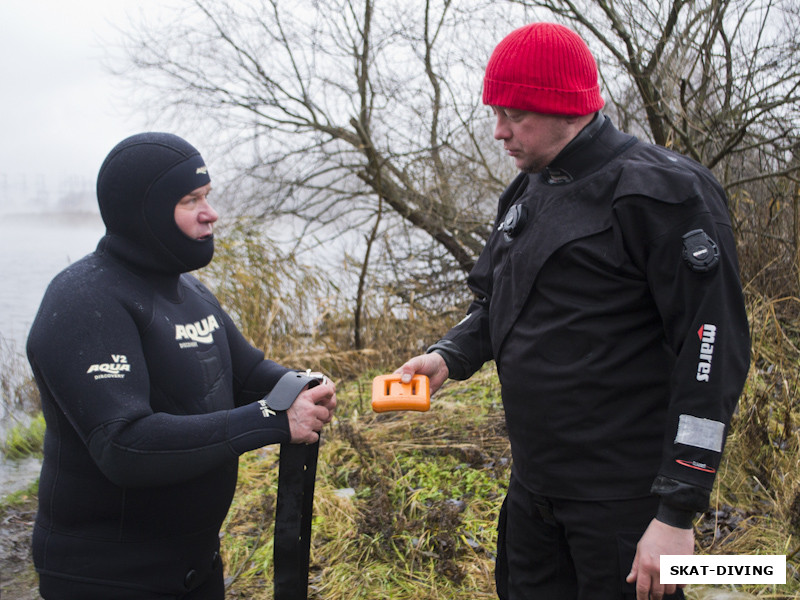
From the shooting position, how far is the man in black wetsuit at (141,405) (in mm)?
1918

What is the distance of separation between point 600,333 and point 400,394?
28.6 inches

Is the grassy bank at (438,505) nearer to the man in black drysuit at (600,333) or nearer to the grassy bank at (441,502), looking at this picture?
the grassy bank at (441,502)

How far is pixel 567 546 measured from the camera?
2109mm

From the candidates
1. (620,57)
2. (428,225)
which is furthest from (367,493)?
(428,225)

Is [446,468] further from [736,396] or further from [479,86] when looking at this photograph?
[479,86]

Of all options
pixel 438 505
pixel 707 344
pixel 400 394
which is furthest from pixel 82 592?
pixel 438 505

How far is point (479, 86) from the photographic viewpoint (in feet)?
28.1

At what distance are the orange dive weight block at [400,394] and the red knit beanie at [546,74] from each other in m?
0.93

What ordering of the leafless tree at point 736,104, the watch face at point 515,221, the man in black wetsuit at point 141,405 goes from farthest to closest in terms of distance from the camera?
the leafless tree at point 736,104 < the watch face at point 515,221 < the man in black wetsuit at point 141,405

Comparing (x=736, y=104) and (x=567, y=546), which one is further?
(x=736, y=104)

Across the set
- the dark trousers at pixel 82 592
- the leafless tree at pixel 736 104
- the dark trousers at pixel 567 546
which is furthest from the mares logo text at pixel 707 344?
the leafless tree at pixel 736 104

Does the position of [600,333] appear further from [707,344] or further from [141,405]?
[141,405]

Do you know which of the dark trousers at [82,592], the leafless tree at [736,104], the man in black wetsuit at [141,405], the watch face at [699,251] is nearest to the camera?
the watch face at [699,251]

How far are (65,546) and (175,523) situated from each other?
12.0 inches
